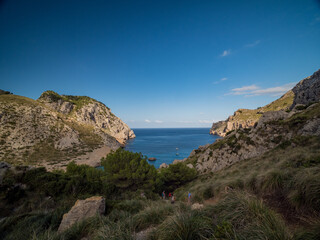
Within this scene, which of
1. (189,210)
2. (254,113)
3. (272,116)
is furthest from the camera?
(254,113)

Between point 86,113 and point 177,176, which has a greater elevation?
point 86,113

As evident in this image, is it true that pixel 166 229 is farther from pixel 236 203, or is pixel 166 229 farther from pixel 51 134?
pixel 51 134

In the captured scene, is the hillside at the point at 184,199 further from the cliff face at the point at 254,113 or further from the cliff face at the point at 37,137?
the cliff face at the point at 37,137

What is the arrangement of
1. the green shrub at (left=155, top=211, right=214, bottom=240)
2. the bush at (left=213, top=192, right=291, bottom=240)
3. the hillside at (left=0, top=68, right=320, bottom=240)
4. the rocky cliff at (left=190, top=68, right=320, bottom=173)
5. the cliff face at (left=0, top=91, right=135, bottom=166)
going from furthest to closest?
the cliff face at (left=0, top=91, right=135, bottom=166)
the rocky cliff at (left=190, top=68, right=320, bottom=173)
the hillside at (left=0, top=68, right=320, bottom=240)
the green shrub at (left=155, top=211, right=214, bottom=240)
the bush at (left=213, top=192, right=291, bottom=240)

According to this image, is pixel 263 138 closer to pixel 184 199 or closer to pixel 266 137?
pixel 266 137

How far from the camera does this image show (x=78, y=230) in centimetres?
354

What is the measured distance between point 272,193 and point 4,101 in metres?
89.7

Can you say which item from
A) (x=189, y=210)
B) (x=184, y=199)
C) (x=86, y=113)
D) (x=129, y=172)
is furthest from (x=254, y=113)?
(x=86, y=113)

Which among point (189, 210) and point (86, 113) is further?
point (86, 113)

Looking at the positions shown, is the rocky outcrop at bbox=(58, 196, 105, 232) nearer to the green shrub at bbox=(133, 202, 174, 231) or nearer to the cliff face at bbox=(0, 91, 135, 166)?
the green shrub at bbox=(133, 202, 174, 231)

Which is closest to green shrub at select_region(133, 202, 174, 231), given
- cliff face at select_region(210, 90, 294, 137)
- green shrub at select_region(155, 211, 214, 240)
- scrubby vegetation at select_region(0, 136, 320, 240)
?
scrubby vegetation at select_region(0, 136, 320, 240)

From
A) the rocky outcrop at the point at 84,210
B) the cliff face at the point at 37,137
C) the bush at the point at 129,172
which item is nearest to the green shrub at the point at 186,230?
the rocky outcrop at the point at 84,210

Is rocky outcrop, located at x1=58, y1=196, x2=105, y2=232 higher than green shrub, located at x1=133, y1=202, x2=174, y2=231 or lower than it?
lower

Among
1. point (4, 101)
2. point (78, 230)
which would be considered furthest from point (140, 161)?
point (4, 101)
